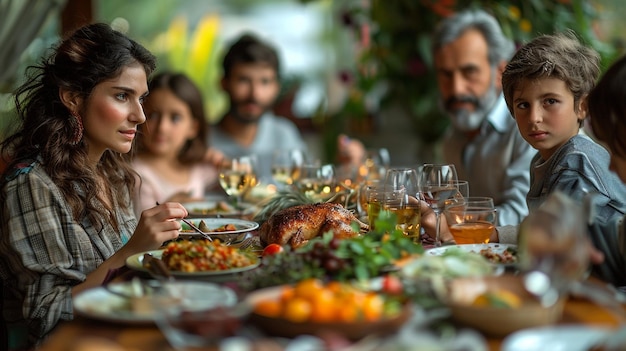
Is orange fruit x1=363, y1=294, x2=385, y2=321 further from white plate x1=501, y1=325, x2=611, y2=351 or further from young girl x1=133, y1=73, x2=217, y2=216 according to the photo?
young girl x1=133, y1=73, x2=217, y2=216

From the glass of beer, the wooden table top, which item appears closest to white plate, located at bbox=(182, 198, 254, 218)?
the glass of beer

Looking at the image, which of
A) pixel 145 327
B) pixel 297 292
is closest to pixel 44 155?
pixel 145 327

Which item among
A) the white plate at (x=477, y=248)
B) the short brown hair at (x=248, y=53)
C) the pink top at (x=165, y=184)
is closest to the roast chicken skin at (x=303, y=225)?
the white plate at (x=477, y=248)

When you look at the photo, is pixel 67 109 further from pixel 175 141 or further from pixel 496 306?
pixel 175 141

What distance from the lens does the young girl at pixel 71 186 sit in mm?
1956

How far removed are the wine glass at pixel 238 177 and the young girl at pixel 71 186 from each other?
1.59 feet

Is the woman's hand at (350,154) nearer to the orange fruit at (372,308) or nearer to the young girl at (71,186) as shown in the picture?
the young girl at (71,186)

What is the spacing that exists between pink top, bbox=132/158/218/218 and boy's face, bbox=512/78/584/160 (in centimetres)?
183

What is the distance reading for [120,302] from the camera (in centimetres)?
142

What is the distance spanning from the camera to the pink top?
149 inches

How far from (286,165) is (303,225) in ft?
3.32

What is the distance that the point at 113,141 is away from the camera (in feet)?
7.54

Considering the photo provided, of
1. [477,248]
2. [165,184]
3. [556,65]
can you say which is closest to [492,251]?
[477,248]

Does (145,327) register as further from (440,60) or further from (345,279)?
(440,60)
